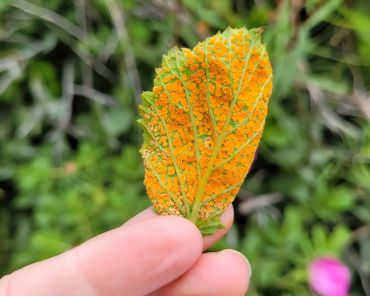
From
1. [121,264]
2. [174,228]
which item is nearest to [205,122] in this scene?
[174,228]

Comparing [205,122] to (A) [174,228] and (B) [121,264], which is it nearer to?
(A) [174,228]

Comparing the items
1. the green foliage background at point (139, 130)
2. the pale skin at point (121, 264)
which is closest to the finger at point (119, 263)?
the pale skin at point (121, 264)

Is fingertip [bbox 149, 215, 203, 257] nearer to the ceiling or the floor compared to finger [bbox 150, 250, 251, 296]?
nearer to the ceiling

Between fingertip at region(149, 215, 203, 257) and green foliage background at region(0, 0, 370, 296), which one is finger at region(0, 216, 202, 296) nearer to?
fingertip at region(149, 215, 203, 257)

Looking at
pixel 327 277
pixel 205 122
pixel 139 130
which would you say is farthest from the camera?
pixel 139 130

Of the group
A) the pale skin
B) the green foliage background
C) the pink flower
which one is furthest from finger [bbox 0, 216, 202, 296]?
the pink flower

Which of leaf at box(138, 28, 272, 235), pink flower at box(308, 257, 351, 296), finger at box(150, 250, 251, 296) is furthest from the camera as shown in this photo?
pink flower at box(308, 257, 351, 296)

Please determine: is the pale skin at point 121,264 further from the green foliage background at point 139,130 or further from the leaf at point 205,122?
the green foliage background at point 139,130
